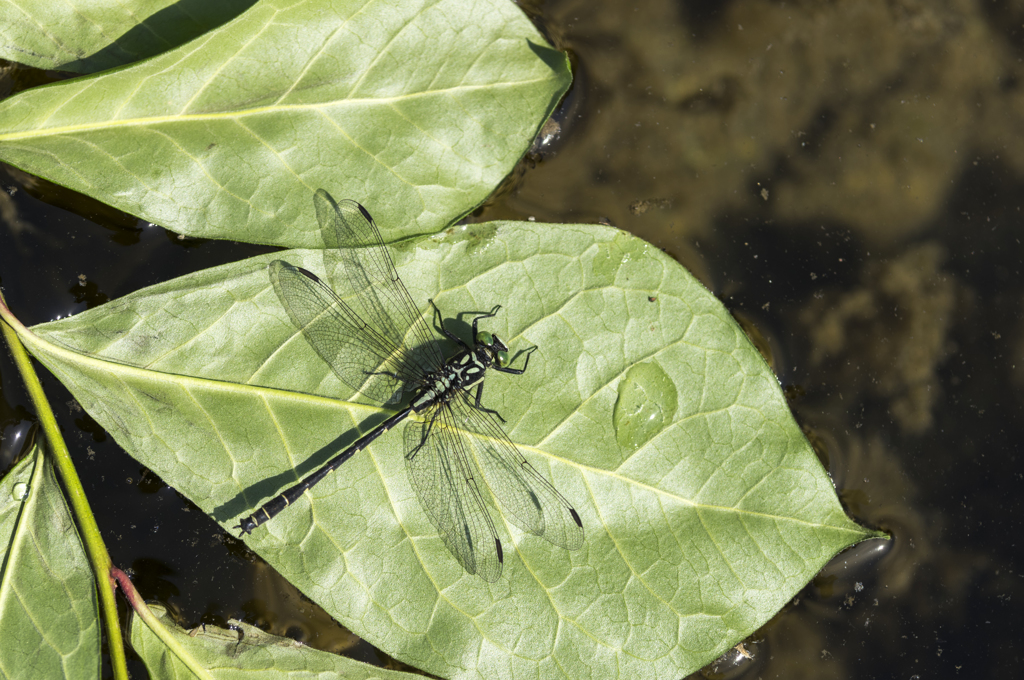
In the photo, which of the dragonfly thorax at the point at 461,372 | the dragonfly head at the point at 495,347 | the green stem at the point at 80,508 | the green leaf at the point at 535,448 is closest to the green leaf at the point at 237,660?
the green stem at the point at 80,508

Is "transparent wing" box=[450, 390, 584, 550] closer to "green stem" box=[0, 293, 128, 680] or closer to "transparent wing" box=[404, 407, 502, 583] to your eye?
"transparent wing" box=[404, 407, 502, 583]

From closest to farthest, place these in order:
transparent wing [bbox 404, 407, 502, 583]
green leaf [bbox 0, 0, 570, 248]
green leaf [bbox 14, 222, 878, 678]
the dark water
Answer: green leaf [bbox 0, 0, 570, 248], green leaf [bbox 14, 222, 878, 678], transparent wing [bbox 404, 407, 502, 583], the dark water

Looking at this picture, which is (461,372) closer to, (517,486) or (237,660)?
(517,486)

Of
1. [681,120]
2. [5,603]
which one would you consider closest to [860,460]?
[681,120]

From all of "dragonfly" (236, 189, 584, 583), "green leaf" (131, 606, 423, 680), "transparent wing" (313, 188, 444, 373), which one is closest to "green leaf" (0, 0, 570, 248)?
"transparent wing" (313, 188, 444, 373)

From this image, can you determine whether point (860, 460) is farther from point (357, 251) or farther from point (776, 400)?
point (357, 251)

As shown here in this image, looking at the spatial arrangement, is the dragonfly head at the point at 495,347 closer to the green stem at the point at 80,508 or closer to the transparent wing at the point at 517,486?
the transparent wing at the point at 517,486
